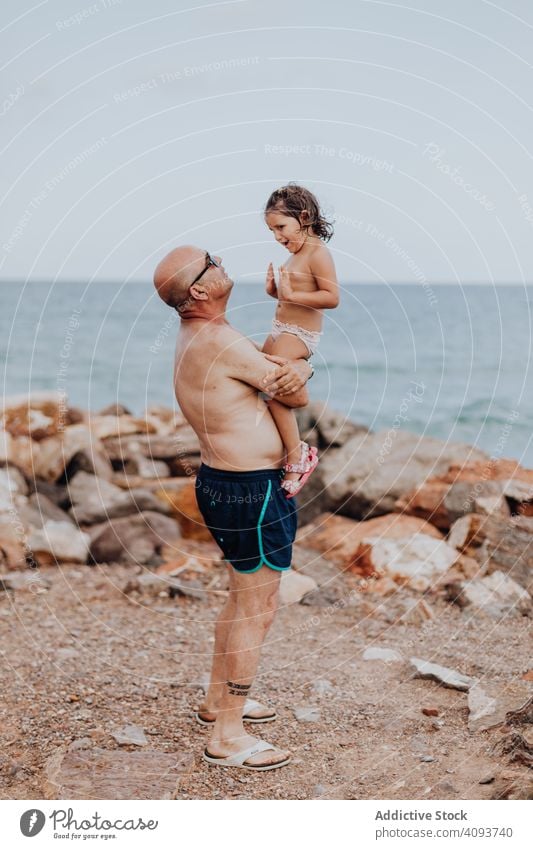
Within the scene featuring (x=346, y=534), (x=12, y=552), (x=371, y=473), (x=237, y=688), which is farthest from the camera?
(x=371, y=473)

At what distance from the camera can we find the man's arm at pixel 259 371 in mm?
4621

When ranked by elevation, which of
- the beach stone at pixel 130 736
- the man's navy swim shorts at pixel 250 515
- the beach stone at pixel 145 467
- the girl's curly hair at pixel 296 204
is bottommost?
the beach stone at pixel 130 736

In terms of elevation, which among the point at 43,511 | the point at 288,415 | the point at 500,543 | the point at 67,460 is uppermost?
the point at 288,415

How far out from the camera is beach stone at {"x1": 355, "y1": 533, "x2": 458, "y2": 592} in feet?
25.4

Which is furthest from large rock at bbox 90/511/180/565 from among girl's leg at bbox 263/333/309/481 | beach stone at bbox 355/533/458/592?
girl's leg at bbox 263/333/309/481

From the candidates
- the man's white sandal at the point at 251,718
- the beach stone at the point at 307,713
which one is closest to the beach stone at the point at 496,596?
the beach stone at the point at 307,713

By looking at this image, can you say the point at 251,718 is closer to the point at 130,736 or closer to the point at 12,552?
the point at 130,736

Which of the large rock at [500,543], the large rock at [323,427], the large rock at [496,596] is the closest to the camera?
the large rock at [496,596]

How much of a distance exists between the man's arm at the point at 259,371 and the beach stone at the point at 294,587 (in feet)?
10.6

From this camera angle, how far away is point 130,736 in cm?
538

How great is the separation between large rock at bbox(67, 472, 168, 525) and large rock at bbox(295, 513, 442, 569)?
4.86ft

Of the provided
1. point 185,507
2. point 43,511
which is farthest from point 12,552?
point 185,507

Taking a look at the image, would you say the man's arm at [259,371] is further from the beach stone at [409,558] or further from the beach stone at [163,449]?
the beach stone at [163,449]

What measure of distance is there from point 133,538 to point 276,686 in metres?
2.79
